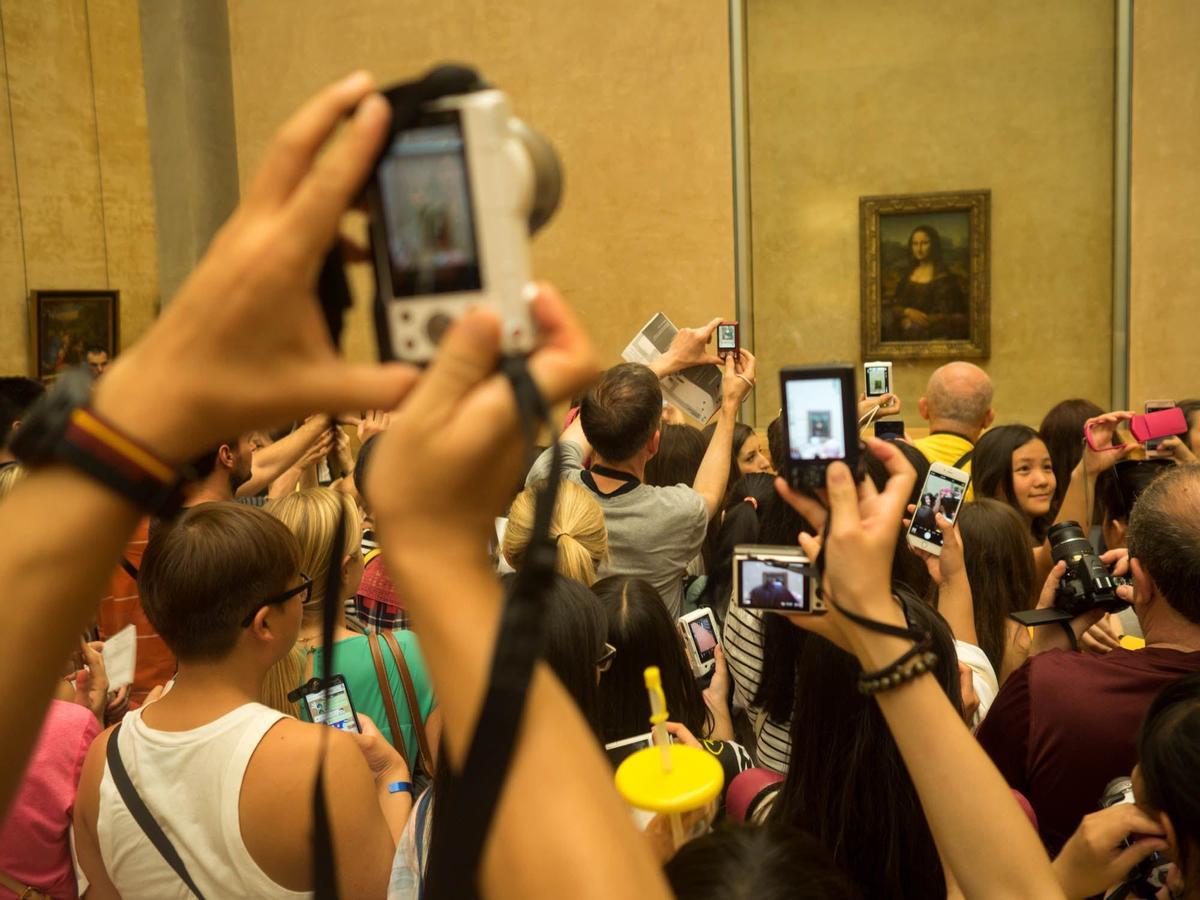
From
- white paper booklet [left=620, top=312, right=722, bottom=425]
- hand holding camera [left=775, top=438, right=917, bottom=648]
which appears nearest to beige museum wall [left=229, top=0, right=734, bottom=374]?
white paper booklet [left=620, top=312, right=722, bottom=425]

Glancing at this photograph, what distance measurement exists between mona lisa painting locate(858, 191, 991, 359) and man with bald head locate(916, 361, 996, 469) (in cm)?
542

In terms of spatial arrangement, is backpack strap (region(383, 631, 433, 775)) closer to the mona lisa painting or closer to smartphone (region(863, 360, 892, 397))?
smartphone (region(863, 360, 892, 397))

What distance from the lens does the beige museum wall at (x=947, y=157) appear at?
35.8 ft

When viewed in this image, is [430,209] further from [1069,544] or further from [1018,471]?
[1018,471]

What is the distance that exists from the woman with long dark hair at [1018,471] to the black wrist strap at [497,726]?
15.3 feet

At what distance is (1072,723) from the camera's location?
240 centimetres

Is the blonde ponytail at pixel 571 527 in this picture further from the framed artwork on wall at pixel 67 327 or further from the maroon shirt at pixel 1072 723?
→ the framed artwork on wall at pixel 67 327

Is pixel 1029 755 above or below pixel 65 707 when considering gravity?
below

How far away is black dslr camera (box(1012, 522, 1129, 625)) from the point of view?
282cm

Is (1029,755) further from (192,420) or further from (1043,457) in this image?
(1043,457)

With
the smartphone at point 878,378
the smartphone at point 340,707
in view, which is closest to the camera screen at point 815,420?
the smartphone at point 340,707

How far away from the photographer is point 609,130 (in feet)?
35.0

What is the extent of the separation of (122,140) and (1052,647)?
43.9 ft

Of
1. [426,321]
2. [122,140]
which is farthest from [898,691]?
[122,140]
